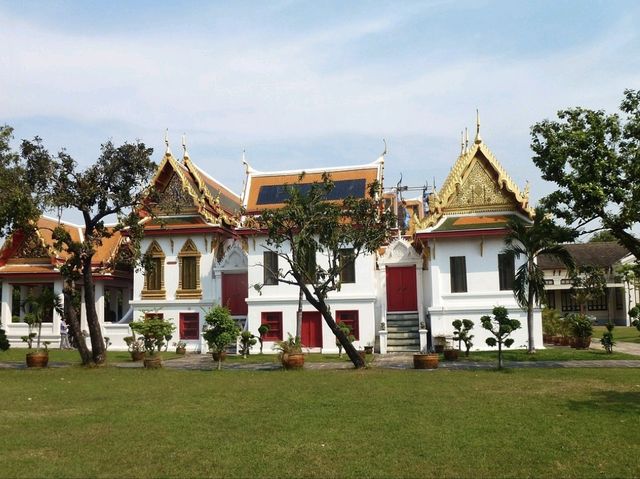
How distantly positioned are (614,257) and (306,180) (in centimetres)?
3003

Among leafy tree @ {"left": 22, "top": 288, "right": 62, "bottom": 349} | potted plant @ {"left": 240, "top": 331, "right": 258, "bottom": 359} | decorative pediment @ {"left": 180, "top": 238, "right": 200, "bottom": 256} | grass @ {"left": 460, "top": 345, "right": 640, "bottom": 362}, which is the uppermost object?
decorative pediment @ {"left": 180, "top": 238, "right": 200, "bottom": 256}

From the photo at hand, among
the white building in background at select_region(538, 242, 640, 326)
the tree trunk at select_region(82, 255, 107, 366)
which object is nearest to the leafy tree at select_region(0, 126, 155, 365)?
the tree trunk at select_region(82, 255, 107, 366)

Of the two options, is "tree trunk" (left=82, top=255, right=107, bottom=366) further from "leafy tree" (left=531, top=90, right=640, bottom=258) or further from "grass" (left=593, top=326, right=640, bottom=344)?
"grass" (left=593, top=326, right=640, bottom=344)

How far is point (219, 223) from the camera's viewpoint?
26859mm

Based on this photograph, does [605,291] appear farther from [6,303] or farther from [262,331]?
[6,303]

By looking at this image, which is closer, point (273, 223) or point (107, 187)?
point (273, 223)

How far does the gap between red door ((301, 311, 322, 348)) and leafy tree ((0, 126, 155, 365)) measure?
782cm

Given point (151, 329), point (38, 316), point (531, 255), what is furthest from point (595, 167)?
point (38, 316)

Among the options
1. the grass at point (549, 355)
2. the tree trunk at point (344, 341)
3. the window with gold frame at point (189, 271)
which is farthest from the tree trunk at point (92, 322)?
the grass at point (549, 355)

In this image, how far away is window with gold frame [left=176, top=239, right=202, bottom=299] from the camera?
2677cm

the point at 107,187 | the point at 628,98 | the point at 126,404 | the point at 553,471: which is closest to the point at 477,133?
the point at 628,98

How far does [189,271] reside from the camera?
26969 millimetres

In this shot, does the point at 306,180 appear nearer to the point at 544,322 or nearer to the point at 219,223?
the point at 219,223

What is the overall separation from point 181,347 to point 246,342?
383 cm
